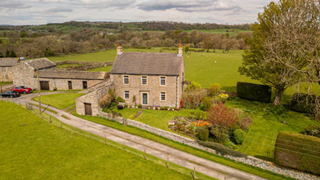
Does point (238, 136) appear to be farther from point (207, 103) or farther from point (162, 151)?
point (207, 103)

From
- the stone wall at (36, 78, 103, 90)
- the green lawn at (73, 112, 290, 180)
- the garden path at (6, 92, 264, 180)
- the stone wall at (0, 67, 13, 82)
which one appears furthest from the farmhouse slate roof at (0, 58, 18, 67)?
the green lawn at (73, 112, 290, 180)

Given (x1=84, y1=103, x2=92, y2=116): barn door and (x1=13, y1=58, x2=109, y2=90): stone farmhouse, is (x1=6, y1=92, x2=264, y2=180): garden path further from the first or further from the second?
(x1=13, y1=58, x2=109, y2=90): stone farmhouse

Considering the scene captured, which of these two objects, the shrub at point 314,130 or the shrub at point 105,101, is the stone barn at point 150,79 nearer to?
the shrub at point 105,101

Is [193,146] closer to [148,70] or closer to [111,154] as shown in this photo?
[111,154]

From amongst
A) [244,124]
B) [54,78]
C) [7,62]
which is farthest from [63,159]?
[7,62]

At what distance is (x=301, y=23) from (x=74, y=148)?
30647 mm

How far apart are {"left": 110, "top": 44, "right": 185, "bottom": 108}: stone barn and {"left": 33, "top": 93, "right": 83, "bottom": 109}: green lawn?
914 centimetres

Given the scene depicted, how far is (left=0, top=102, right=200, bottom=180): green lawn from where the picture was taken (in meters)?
18.6

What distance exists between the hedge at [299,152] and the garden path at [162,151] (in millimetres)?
3010

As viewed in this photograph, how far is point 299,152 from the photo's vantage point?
18.8 metres

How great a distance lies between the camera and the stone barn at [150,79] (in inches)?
1427

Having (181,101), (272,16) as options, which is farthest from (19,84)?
(272,16)

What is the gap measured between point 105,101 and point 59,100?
1147 cm

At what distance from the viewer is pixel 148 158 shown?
21703mm
